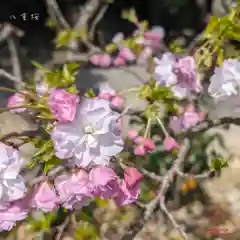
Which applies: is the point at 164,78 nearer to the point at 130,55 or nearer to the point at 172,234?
the point at 130,55

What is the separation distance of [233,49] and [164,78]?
0.19 metres

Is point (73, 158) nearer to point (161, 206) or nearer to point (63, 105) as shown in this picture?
point (63, 105)

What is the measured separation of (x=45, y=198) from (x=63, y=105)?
0.18 meters

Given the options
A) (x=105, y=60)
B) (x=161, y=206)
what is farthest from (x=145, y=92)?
(x=105, y=60)

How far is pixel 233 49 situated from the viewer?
4.49 feet

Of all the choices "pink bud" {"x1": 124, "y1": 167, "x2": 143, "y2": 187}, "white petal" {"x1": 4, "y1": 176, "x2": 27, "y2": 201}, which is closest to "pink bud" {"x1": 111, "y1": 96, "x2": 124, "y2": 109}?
"pink bud" {"x1": 124, "y1": 167, "x2": 143, "y2": 187}

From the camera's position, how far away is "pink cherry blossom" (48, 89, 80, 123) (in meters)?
1.01

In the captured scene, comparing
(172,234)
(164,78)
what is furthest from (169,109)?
(172,234)

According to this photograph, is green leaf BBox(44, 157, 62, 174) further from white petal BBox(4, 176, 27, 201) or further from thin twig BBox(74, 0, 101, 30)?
thin twig BBox(74, 0, 101, 30)

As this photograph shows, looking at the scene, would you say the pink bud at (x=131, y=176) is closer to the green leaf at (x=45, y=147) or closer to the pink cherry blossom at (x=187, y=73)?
the green leaf at (x=45, y=147)

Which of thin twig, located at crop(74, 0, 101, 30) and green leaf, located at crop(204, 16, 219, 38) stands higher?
green leaf, located at crop(204, 16, 219, 38)

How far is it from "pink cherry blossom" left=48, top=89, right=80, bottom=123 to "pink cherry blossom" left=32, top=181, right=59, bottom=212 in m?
0.15

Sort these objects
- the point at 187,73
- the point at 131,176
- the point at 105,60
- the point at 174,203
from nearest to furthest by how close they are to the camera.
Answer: the point at 131,176 < the point at 187,73 < the point at 105,60 < the point at 174,203

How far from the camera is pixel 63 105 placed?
102 cm
